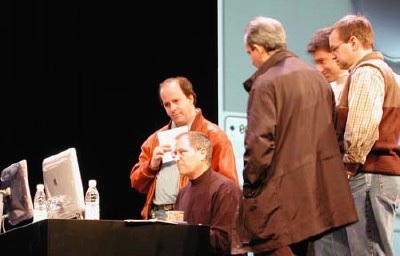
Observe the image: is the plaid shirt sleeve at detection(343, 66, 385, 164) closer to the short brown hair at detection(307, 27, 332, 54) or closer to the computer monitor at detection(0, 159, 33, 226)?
the short brown hair at detection(307, 27, 332, 54)

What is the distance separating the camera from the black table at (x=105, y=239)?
10.9 feet

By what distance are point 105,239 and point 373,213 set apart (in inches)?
46.6


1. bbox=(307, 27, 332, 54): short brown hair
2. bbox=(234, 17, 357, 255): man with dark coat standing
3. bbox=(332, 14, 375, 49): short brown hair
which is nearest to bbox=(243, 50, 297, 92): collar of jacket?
bbox=(234, 17, 357, 255): man with dark coat standing

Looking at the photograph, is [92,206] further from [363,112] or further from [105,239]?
[363,112]

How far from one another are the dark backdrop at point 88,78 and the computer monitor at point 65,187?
2349 mm

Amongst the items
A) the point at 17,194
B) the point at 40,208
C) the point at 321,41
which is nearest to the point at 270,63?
the point at 321,41

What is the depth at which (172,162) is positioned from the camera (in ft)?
A: 14.7

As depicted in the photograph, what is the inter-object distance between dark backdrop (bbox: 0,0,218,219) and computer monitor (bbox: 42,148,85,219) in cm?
235

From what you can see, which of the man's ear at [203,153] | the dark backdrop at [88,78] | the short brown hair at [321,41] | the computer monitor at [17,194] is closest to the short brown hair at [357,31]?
the short brown hair at [321,41]

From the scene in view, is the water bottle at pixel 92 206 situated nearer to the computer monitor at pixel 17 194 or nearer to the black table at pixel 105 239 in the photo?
the black table at pixel 105 239

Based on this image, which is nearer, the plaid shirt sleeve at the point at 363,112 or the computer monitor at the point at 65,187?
the plaid shirt sleeve at the point at 363,112

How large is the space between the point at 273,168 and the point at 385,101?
0.69m

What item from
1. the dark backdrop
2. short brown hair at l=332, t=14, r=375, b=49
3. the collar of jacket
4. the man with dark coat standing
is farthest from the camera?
the dark backdrop

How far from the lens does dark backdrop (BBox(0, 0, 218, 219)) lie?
6.54 meters
